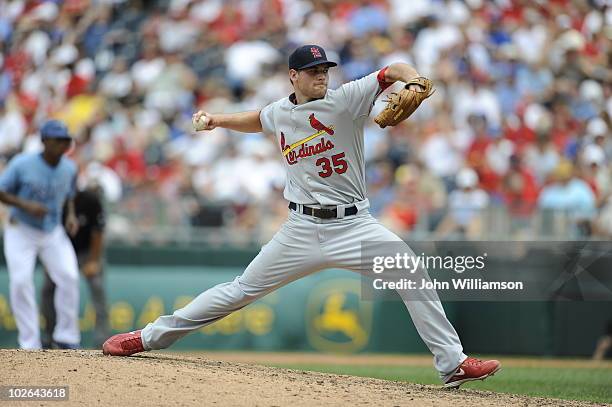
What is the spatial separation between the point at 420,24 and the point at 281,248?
9.58m

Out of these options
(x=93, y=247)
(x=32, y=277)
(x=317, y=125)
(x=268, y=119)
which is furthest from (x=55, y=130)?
(x=317, y=125)

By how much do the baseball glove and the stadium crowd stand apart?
5.89 metres

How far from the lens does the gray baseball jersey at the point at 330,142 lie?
6.88 m

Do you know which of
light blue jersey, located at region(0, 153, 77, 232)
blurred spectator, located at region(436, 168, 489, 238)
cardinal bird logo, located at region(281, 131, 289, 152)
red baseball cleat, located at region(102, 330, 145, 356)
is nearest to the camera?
cardinal bird logo, located at region(281, 131, 289, 152)

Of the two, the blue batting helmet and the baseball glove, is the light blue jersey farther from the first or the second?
the baseball glove

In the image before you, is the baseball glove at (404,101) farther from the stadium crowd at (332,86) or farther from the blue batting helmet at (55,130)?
the stadium crowd at (332,86)

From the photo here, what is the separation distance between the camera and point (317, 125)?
22.7ft

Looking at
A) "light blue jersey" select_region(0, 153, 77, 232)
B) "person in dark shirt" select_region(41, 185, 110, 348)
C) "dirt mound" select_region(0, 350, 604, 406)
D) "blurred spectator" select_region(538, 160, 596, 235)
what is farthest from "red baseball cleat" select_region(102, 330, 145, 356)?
"blurred spectator" select_region(538, 160, 596, 235)

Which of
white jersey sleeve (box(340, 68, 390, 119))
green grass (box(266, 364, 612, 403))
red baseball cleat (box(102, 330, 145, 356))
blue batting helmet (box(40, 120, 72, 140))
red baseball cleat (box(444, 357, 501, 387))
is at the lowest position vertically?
green grass (box(266, 364, 612, 403))

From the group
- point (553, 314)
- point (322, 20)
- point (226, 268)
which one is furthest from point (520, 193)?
point (322, 20)

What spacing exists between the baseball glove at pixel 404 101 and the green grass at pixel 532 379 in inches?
99.5

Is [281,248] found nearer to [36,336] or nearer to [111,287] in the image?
[36,336]

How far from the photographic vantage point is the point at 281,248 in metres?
7.02

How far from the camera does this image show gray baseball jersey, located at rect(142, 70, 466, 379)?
271 inches
